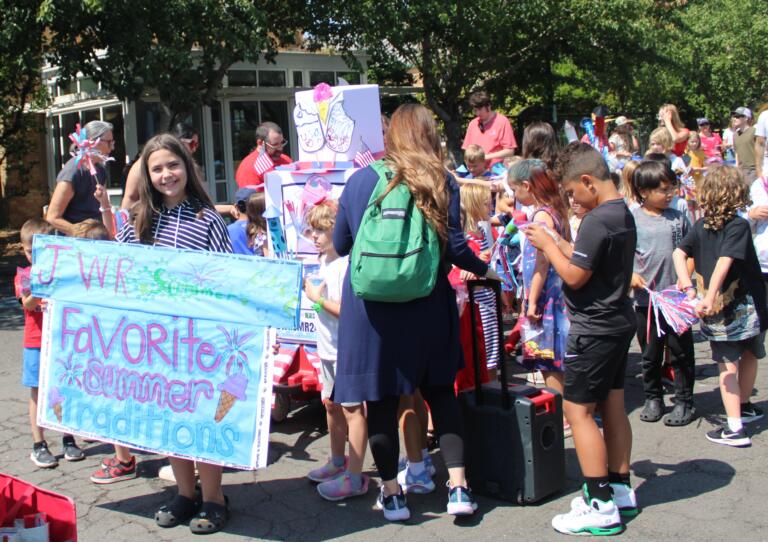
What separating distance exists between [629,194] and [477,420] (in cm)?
275

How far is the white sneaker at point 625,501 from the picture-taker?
3.92 m

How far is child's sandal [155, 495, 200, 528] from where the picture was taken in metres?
3.99

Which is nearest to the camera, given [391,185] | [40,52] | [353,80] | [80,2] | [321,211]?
[391,185]

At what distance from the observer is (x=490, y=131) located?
8531 mm

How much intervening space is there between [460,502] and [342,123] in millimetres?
2385

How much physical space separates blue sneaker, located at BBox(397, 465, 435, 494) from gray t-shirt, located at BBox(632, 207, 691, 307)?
2.00 metres

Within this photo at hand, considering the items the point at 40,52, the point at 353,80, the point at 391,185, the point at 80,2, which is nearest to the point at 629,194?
the point at 391,185

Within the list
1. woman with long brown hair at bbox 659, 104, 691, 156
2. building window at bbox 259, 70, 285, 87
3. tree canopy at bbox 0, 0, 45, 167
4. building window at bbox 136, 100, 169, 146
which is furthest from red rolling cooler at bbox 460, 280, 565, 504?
building window at bbox 259, 70, 285, 87

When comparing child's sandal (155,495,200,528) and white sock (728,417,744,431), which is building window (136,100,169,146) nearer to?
child's sandal (155,495,200,528)

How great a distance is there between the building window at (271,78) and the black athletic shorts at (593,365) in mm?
19165

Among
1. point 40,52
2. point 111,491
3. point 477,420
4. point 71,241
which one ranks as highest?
point 40,52

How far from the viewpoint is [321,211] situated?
4.45 m

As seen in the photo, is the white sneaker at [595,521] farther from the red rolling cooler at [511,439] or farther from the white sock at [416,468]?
the white sock at [416,468]

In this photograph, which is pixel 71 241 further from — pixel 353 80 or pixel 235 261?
pixel 353 80
